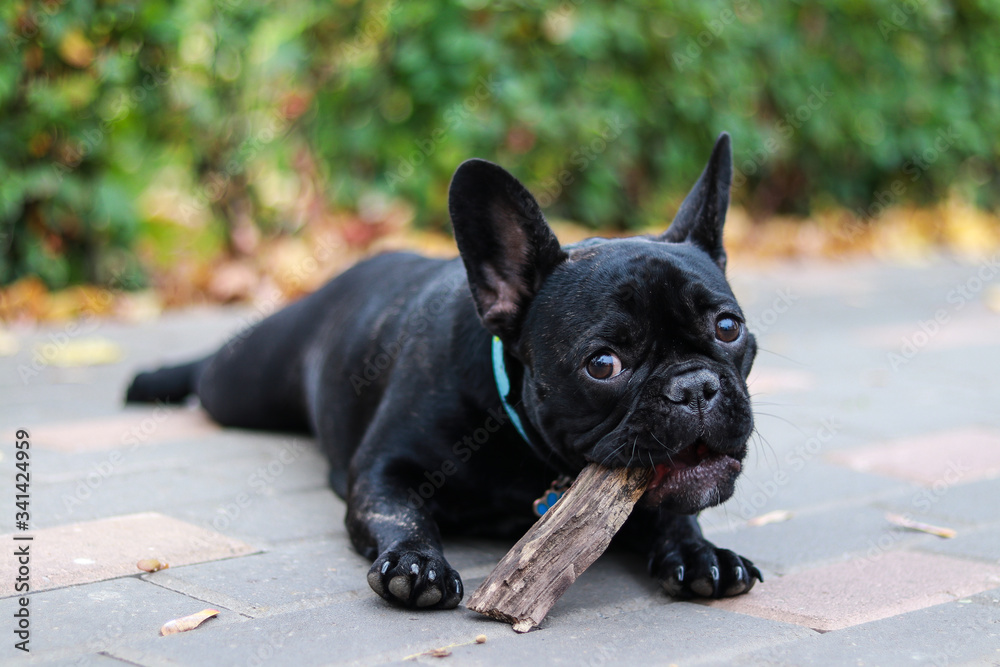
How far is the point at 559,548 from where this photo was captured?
244 centimetres

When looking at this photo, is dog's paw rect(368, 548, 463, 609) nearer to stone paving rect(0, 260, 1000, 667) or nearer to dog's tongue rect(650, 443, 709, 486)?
stone paving rect(0, 260, 1000, 667)

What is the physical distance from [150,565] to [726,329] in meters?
1.50

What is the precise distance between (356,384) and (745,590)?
4.80ft

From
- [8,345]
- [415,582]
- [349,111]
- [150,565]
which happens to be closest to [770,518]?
[415,582]

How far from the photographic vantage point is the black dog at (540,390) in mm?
2539

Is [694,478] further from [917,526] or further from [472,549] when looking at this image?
[917,526]

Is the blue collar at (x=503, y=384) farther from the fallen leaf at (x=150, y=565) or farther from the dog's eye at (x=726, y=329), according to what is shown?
the fallen leaf at (x=150, y=565)

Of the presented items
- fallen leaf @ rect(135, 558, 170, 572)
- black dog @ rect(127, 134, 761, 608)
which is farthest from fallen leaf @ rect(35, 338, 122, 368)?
fallen leaf @ rect(135, 558, 170, 572)

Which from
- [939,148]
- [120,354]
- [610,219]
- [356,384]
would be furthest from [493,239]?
[939,148]

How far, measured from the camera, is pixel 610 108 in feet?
26.9

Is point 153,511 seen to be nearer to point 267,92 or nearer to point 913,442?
point 913,442

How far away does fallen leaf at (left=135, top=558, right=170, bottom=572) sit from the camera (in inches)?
106

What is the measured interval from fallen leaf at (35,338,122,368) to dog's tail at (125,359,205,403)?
89 cm

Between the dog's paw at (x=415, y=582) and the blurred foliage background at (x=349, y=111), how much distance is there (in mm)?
4453
